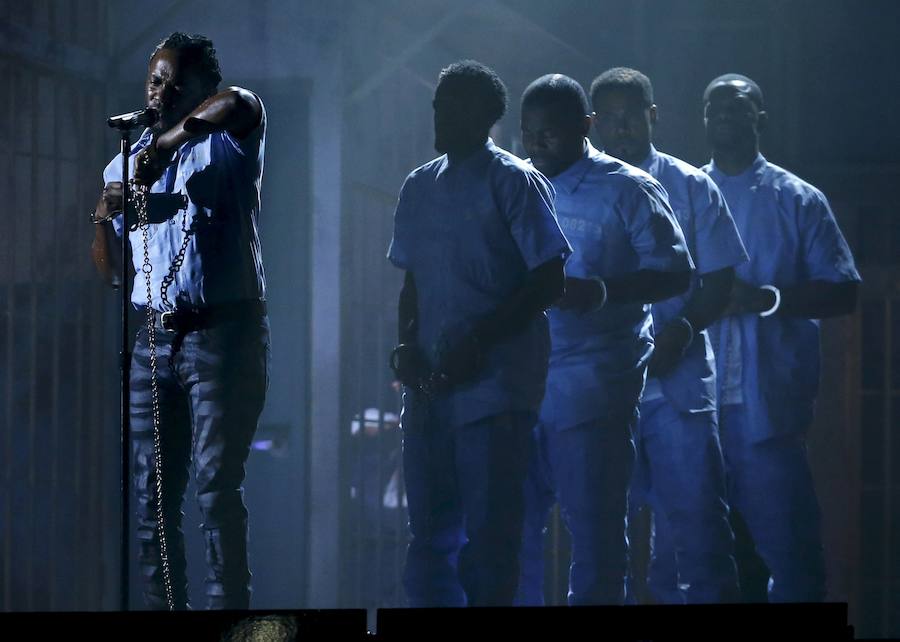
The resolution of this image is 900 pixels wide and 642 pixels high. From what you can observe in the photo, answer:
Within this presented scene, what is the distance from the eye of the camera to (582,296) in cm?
383

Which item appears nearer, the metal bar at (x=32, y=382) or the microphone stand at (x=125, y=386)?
the microphone stand at (x=125, y=386)

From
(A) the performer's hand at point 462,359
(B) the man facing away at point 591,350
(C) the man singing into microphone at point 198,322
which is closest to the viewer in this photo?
(C) the man singing into microphone at point 198,322

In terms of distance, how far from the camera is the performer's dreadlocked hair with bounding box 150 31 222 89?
150 inches

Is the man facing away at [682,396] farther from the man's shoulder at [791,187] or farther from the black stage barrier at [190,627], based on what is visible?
the black stage barrier at [190,627]

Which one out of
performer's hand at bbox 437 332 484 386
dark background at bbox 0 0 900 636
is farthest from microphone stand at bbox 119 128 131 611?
performer's hand at bbox 437 332 484 386

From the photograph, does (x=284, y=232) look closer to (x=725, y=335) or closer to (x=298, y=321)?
(x=298, y=321)

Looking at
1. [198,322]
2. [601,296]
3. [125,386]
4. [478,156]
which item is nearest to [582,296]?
[601,296]

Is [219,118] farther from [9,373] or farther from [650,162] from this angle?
[650,162]

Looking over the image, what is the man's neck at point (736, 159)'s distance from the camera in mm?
4117

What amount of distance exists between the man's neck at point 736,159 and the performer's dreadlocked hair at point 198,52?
163 centimetres

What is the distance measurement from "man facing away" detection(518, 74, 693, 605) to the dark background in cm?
34

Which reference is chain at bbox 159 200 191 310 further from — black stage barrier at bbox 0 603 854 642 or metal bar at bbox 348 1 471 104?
black stage barrier at bbox 0 603 854 642

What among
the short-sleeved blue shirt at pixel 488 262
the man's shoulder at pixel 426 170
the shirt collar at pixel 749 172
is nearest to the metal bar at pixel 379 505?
the short-sleeved blue shirt at pixel 488 262

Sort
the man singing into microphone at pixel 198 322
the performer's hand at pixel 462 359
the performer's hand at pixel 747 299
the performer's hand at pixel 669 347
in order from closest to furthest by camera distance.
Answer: the man singing into microphone at pixel 198 322 → the performer's hand at pixel 462 359 → the performer's hand at pixel 669 347 → the performer's hand at pixel 747 299
